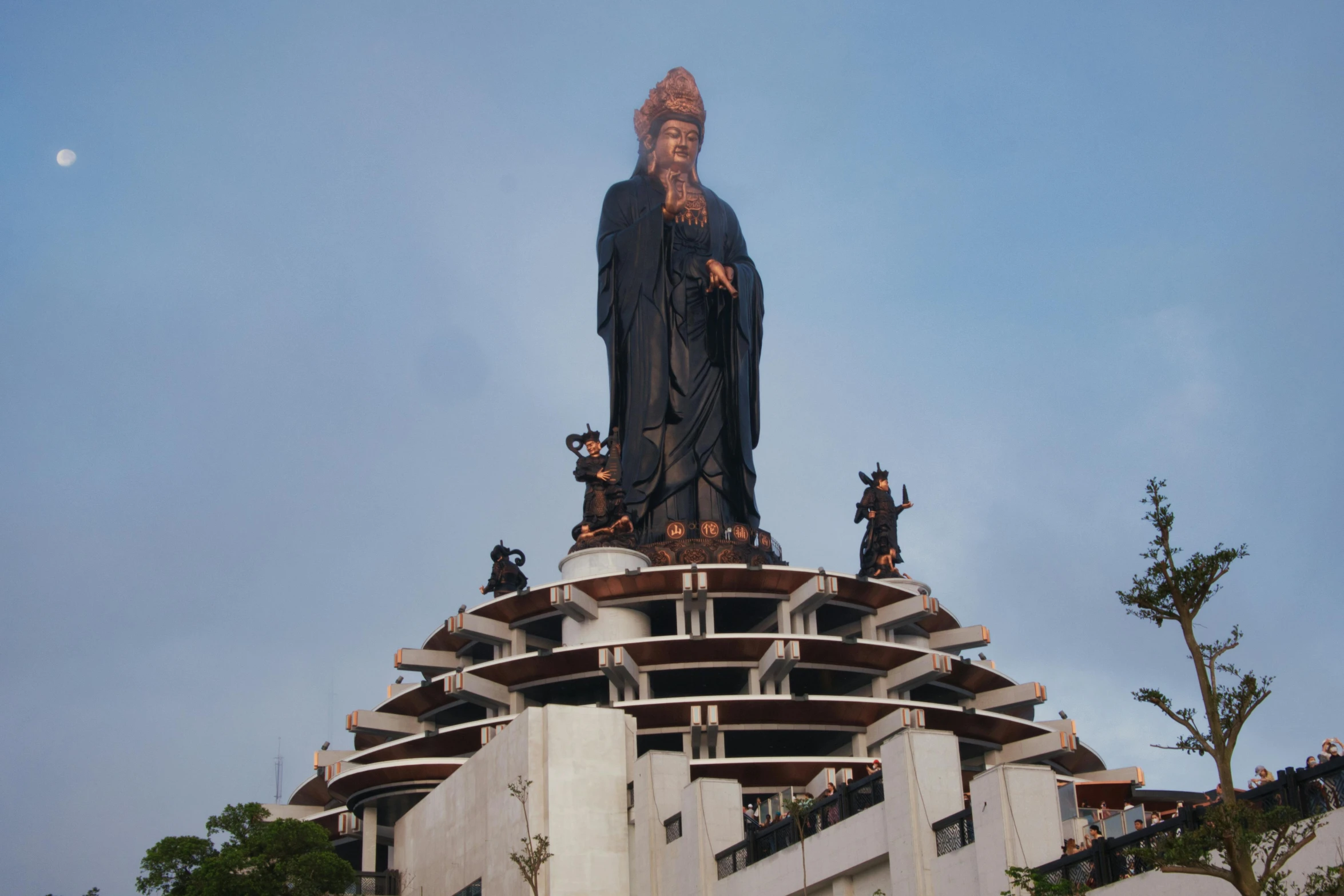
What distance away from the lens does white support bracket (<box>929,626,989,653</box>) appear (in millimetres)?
55125

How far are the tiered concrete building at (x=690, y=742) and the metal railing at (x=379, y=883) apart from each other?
183mm

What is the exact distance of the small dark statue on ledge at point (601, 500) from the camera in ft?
176

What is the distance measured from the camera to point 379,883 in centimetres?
4300

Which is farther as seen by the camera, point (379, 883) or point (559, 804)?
point (379, 883)

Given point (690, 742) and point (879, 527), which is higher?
point (879, 527)

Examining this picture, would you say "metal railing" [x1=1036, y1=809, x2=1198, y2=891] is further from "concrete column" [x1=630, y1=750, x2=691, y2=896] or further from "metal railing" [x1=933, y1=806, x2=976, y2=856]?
"concrete column" [x1=630, y1=750, x2=691, y2=896]

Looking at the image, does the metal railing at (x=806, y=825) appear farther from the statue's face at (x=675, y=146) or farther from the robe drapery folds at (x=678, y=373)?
the statue's face at (x=675, y=146)

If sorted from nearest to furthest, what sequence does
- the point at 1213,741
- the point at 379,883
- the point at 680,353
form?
the point at 1213,741, the point at 379,883, the point at 680,353

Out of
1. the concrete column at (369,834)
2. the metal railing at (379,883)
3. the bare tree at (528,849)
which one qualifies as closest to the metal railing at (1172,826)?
the bare tree at (528,849)

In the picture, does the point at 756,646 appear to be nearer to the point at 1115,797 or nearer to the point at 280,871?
the point at 1115,797

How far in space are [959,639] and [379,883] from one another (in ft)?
76.3

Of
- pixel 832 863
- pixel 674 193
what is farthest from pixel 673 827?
pixel 674 193

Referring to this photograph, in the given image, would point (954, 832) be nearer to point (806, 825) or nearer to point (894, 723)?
point (806, 825)

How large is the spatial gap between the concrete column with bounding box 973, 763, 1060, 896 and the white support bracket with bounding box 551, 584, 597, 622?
85.1ft
